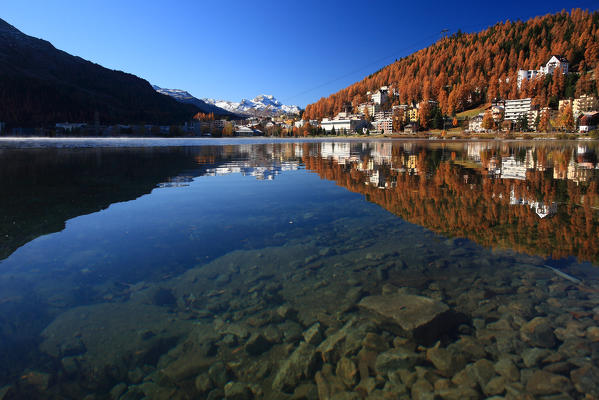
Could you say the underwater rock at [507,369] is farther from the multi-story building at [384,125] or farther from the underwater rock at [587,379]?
the multi-story building at [384,125]

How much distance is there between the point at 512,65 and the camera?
6580 inches

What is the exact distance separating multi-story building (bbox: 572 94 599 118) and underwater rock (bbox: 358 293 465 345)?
135 meters

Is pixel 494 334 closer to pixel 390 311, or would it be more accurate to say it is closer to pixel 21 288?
pixel 390 311

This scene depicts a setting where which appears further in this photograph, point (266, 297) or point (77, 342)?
point (266, 297)

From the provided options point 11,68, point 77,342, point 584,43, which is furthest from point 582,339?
point 11,68

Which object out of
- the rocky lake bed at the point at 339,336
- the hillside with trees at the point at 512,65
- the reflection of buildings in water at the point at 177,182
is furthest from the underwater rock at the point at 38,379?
the hillside with trees at the point at 512,65

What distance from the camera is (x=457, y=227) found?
6.52 metres

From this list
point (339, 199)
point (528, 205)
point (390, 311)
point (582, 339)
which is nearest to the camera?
point (582, 339)

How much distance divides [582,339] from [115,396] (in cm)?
420

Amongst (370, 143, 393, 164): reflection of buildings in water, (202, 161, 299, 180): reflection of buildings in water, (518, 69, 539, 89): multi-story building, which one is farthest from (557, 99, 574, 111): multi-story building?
(202, 161, 299, 180): reflection of buildings in water

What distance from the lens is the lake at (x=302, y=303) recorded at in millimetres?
2705

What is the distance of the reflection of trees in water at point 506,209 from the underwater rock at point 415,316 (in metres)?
2.69

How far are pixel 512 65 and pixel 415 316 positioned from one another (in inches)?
8241

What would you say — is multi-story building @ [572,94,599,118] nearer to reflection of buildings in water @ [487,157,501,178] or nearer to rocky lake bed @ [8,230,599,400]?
reflection of buildings in water @ [487,157,501,178]
